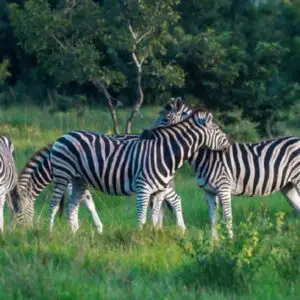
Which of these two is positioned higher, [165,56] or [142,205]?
[165,56]

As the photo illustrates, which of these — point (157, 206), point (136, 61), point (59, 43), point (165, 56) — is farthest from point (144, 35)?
point (157, 206)

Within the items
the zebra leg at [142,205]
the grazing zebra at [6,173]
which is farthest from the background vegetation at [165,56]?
the zebra leg at [142,205]

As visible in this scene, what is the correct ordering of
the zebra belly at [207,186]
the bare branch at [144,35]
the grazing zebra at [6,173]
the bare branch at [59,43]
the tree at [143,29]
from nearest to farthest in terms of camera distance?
the grazing zebra at [6,173], the zebra belly at [207,186], the tree at [143,29], the bare branch at [144,35], the bare branch at [59,43]

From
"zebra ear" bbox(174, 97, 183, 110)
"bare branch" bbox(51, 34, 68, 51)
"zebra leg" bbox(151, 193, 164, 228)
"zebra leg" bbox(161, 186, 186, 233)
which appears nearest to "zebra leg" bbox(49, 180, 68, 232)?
"zebra leg" bbox(151, 193, 164, 228)

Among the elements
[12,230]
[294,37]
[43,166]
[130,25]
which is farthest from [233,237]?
[294,37]

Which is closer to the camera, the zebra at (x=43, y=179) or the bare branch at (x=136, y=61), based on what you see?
the zebra at (x=43, y=179)

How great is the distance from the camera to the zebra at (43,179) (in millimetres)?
11688

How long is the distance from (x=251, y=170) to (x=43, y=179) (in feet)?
9.53

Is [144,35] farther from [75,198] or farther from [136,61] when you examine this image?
[75,198]

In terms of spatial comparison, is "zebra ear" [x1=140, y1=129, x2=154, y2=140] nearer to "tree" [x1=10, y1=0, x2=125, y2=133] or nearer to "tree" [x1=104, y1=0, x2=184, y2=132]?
"tree" [x1=104, y1=0, x2=184, y2=132]

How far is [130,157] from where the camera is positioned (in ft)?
37.4

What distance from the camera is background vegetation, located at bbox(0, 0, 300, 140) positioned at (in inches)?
673

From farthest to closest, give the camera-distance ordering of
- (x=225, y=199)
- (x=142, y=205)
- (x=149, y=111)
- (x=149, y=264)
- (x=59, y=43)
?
1. (x=149, y=111)
2. (x=59, y=43)
3. (x=225, y=199)
4. (x=142, y=205)
5. (x=149, y=264)

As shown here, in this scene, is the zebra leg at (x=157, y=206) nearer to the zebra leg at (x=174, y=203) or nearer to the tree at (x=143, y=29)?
the zebra leg at (x=174, y=203)
